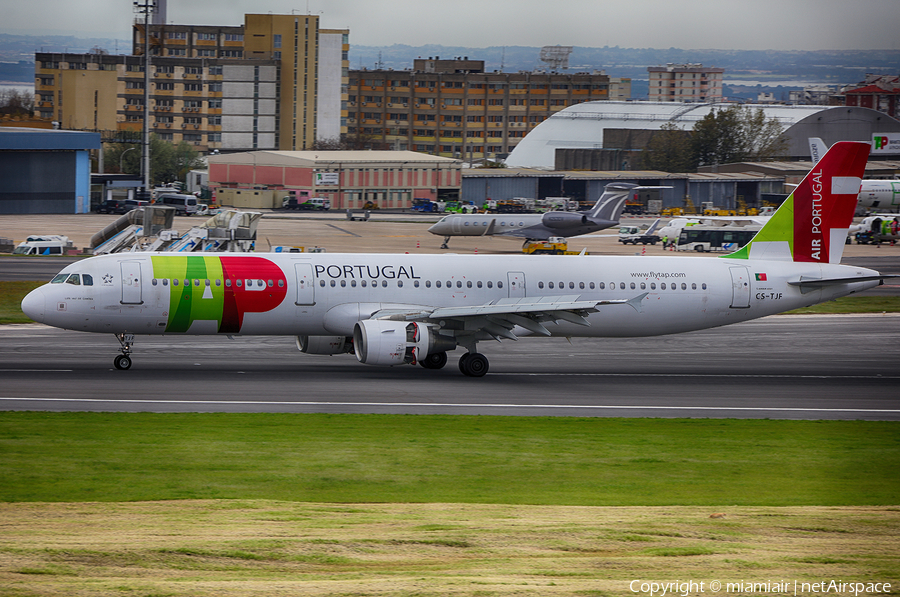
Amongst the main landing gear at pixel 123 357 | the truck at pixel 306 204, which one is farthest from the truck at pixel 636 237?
the main landing gear at pixel 123 357

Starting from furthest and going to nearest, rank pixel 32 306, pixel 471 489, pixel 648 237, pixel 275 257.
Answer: pixel 648 237, pixel 275 257, pixel 32 306, pixel 471 489

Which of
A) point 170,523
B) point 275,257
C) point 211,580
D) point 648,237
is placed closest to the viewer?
point 211,580

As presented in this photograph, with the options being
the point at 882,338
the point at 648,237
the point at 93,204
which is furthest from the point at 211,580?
the point at 93,204

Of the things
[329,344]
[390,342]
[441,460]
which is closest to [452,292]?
[390,342]

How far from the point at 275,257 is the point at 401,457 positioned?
17174mm

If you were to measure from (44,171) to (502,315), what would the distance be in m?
113

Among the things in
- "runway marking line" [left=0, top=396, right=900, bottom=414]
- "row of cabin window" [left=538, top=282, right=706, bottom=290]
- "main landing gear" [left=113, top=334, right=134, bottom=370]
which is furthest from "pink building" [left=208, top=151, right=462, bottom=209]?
"runway marking line" [left=0, top=396, right=900, bottom=414]

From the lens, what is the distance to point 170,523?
16359mm

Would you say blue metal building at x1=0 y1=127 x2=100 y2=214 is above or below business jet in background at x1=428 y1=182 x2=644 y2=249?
above

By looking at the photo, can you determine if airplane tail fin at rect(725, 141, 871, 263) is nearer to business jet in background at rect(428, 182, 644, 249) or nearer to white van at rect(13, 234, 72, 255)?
business jet in background at rect(428, 182, 644, 249)

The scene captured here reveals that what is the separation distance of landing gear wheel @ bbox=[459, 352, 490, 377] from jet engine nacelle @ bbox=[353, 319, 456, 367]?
7.63ft

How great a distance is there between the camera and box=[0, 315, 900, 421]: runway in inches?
1280

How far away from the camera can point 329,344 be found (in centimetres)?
3925

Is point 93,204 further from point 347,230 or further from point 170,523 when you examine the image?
point 170,523
